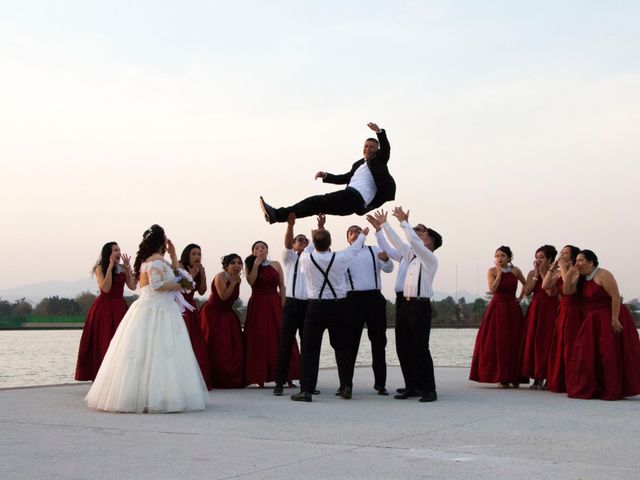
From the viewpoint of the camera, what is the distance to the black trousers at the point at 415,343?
30.8ft

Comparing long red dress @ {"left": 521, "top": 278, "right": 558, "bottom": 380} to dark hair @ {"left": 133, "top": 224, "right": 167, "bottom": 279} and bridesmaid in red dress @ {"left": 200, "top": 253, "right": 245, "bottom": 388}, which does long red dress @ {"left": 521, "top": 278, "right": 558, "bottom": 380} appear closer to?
bridesmaid in red dress @ {"left": 200, "top": 253, "right": 245, "bottom": 388}

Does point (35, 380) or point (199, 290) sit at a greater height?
point (199, 290)

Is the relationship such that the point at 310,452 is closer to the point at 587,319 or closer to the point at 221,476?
the point at 221,476

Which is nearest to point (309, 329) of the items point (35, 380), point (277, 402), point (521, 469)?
point (277, 402)

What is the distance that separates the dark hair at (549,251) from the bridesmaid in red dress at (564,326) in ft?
2.04

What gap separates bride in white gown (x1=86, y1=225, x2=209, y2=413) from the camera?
827 centimetres

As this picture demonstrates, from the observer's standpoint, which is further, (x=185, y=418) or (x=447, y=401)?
(x=447, y=401)

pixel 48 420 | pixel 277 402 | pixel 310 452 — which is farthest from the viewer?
pixel 277 402

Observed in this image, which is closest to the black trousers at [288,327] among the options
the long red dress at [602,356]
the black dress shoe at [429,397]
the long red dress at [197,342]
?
the long red dress at [197,342]

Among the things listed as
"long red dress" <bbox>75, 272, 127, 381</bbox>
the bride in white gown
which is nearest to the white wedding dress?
the bride in white gown

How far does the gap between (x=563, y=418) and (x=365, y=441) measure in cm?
226

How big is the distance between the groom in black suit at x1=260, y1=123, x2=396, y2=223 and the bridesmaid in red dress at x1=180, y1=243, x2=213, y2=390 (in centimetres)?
241

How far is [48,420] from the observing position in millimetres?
7656

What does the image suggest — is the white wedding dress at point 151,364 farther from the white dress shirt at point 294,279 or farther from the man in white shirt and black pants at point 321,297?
the white dress shirt at point 294,279
